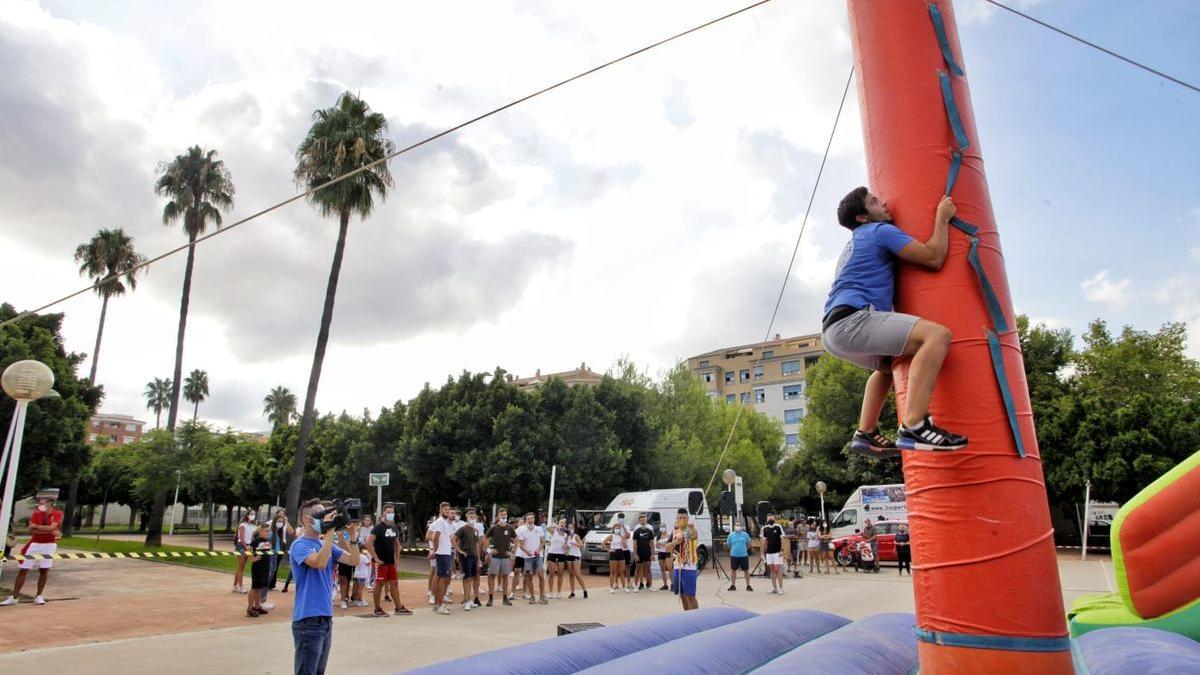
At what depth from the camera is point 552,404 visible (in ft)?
105

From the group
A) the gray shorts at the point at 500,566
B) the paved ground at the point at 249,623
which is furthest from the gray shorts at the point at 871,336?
the gray shorts at the point at 500,566

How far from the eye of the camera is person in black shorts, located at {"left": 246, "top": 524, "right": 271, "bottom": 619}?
12445 millimetres

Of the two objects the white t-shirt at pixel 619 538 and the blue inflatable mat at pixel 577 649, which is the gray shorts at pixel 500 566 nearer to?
the white t-shirt at pixel 619 538

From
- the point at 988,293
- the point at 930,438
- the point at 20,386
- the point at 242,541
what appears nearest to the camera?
the point at 930,438

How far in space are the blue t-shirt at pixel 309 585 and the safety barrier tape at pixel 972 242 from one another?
17.0 ft

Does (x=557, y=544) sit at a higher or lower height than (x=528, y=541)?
lower

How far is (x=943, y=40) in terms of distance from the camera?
9.45 feet

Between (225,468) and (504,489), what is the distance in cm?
1280

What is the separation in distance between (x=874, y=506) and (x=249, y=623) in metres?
23.3

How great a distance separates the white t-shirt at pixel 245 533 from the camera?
16.0 meters

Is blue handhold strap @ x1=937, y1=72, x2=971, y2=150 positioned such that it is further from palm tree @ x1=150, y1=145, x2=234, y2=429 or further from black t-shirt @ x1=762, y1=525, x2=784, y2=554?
palm tree @ x1=150, y1=145, x2=234, y2=429

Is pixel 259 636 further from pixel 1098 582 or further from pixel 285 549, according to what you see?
pixel 1098 582

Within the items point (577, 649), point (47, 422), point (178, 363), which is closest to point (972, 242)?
point (577, 649)

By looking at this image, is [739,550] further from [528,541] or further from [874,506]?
[874,506]
